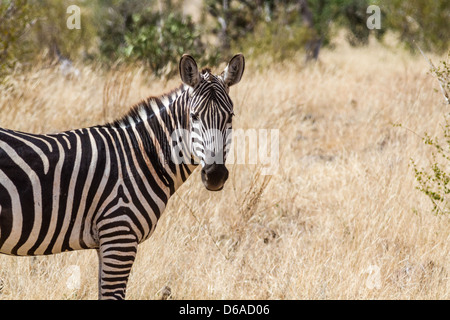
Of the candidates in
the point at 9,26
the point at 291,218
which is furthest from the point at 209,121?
the point at 9,26

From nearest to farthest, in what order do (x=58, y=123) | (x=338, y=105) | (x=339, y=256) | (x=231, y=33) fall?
(x=339, y=256) < (x=58, y=123) < (x=338, y=105) < (x=231, y=33)

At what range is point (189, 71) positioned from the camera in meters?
3.56

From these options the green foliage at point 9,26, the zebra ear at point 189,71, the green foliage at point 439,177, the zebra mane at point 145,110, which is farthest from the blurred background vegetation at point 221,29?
the zebra ear at point 189,71

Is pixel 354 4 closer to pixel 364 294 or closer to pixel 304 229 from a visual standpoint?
pixel 304 229

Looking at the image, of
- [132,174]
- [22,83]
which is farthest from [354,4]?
[132,174]

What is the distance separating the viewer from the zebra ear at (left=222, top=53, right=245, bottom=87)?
12.0 feet

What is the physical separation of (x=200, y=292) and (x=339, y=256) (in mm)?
1275

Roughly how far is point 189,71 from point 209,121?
39 cm

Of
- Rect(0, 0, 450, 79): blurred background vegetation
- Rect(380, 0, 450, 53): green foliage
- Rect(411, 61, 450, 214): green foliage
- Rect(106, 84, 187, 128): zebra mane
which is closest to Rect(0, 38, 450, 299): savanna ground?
Rect(411, 61, 450, 214): green foliage

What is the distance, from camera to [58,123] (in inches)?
277

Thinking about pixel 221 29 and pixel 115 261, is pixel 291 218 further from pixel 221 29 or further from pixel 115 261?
pixel 221 29

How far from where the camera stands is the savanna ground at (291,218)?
439 cm

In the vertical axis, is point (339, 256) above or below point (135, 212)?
below

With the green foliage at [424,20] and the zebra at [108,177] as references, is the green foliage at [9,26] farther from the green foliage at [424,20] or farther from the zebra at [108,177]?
the green foliage at [424,20]
